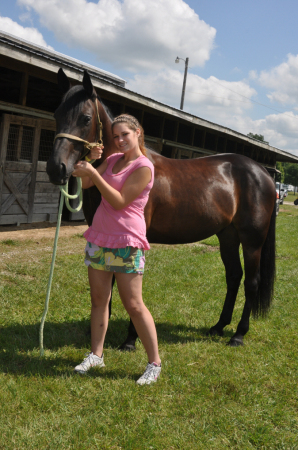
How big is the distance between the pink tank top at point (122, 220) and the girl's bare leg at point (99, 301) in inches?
9.6

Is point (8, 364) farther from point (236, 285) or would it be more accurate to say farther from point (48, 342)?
point (236, 285)

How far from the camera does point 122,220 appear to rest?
258 centimetres

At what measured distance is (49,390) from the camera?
254 centimetres

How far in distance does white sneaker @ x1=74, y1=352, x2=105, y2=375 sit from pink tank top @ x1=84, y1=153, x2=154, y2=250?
86 cm

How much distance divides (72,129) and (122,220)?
27.0 inches

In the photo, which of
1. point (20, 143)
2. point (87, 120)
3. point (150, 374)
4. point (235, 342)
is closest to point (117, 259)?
point (150, 374)

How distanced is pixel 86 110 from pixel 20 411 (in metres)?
1.93

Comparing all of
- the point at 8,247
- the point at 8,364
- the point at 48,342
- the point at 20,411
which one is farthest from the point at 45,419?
the point at 8,247

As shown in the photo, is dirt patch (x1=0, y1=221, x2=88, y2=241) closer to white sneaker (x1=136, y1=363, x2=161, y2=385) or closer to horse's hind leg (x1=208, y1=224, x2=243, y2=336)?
horse's hind leg (x1=208, y1=224, x2=243, y2=336)

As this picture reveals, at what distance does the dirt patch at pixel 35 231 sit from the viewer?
302 inches

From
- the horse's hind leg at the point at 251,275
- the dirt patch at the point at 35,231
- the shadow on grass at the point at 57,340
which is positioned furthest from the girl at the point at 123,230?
the dirt patch at the point at 35,231

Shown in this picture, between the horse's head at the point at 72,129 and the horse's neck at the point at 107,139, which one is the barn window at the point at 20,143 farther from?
the horse's head at the point at 72,129

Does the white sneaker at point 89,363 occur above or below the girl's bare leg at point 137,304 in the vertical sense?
below

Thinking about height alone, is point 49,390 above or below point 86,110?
below
